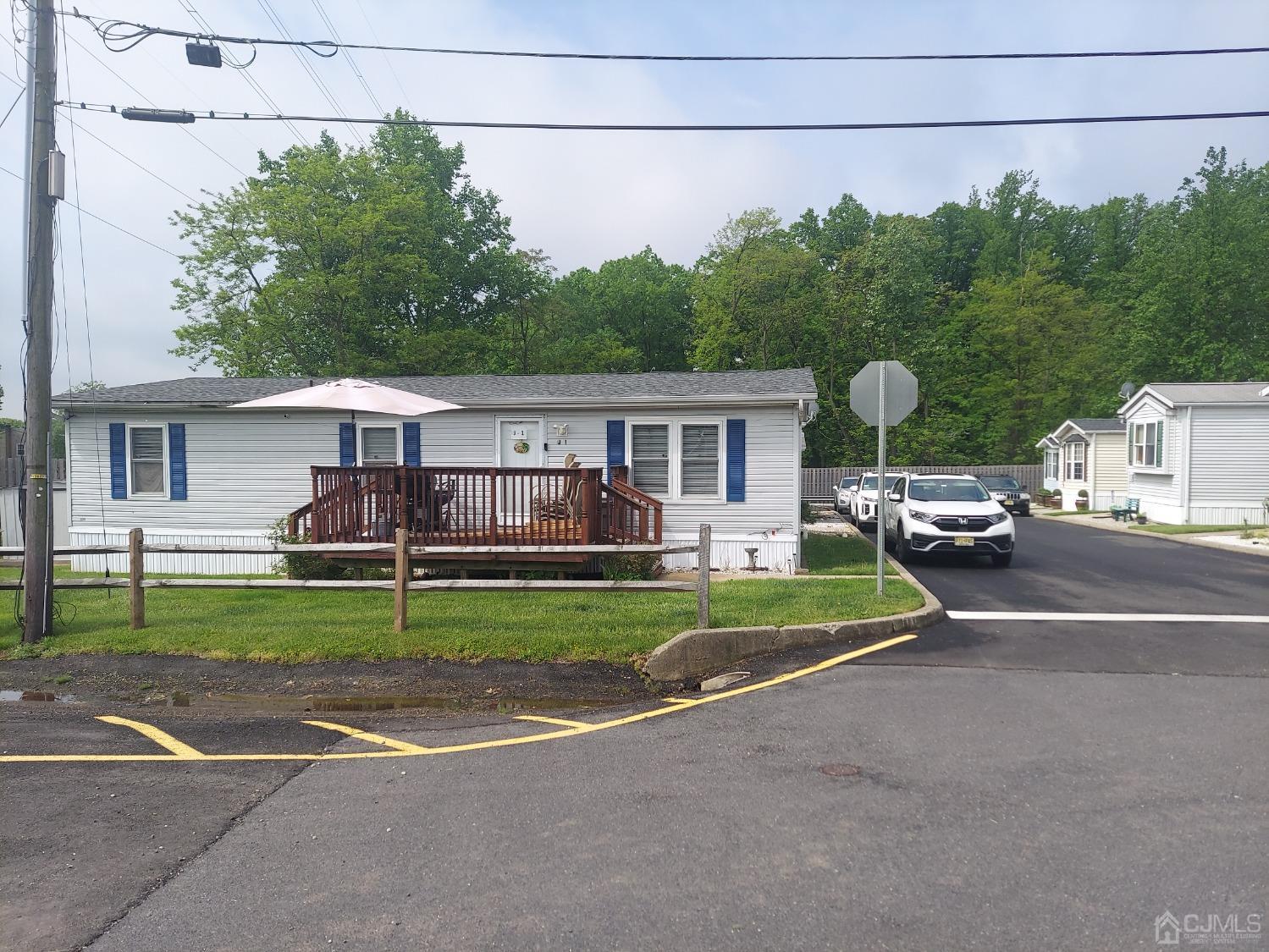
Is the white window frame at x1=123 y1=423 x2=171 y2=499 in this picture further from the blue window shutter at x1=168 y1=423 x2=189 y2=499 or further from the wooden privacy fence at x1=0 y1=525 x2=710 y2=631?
the wooden privacy fence at x1=0 y1=525 x2=710 y2=631

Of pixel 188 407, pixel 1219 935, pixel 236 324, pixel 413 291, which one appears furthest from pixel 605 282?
pixel 1219 935

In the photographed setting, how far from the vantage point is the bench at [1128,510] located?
25328 mm

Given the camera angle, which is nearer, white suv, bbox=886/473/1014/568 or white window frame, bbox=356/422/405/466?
white suv, bbox=886/473/1014/568

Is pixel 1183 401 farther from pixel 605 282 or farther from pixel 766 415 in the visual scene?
pixel 605 282

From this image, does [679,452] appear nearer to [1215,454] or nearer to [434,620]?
[434,620]

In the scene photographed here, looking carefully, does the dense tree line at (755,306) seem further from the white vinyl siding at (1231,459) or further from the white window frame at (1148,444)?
the white vinyl siding at (1231,459)

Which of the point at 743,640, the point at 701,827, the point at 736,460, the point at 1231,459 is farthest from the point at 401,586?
the point at 1231,459

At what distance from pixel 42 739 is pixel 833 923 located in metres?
5.38

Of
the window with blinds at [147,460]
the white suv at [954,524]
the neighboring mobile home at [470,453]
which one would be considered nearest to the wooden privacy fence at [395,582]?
the neighboring mobile home at [470,453]

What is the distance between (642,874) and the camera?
3.52m

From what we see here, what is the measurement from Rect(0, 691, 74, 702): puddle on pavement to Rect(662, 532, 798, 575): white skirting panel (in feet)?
27.7

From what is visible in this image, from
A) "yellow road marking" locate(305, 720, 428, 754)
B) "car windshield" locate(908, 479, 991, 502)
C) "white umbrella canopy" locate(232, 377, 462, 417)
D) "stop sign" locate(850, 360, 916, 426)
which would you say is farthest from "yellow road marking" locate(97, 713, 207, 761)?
"car windshield" locate(908, 479, 991, 502)

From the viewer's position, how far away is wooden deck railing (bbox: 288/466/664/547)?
1129cm

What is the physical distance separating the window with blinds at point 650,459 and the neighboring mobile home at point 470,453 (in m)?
0.02
